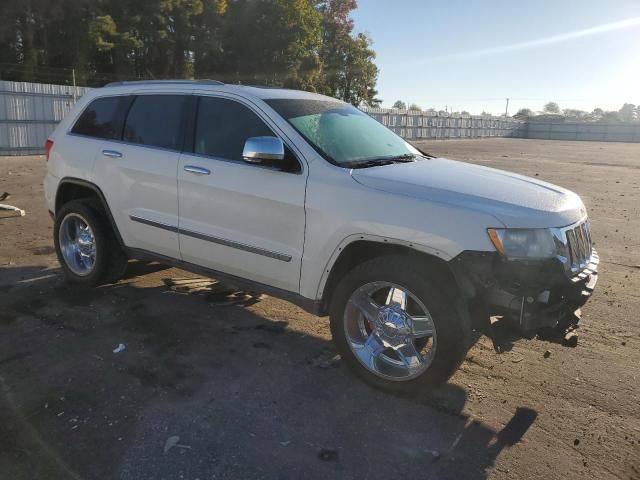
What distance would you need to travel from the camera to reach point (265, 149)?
3.71 meters

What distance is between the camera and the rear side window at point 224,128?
13.7 ft

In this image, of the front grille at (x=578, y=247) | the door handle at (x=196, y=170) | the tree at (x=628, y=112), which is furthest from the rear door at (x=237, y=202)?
the tree at (x=628, y=112)

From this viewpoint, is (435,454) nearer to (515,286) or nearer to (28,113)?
(515,286)

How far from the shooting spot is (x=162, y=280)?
5.70 meters

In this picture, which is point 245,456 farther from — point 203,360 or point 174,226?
point 174,226

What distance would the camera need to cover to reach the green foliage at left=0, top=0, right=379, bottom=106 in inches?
1103

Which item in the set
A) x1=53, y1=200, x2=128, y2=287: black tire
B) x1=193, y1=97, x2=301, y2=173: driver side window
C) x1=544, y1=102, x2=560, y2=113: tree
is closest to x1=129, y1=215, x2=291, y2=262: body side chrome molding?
x1=53, y1=200, x2=128, y2=287: black tire

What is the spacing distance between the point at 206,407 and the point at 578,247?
2.53 m

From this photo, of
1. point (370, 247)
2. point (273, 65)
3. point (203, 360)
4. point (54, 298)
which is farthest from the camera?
point (273, 65)

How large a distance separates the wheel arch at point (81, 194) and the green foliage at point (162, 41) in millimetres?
19297

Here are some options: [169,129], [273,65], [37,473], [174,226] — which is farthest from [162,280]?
[273,65]

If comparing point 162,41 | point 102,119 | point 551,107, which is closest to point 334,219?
point 102,119

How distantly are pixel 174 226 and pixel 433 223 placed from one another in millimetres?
2248

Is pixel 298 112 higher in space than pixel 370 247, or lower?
higher
